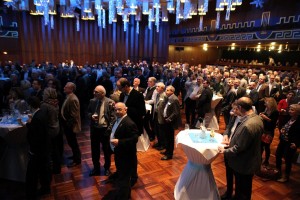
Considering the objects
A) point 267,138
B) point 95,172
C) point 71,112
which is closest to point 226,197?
point 267,138

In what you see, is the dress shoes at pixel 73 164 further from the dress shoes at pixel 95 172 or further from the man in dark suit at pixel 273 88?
the man in dark suit at pixel 273 88

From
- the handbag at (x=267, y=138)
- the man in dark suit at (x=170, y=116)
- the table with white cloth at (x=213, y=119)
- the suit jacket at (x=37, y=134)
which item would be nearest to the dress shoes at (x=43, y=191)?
the suit jacket at (x=37, y=134)

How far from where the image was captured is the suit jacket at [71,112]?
3.49 meters

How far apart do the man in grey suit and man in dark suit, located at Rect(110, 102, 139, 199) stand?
1051 millimetres

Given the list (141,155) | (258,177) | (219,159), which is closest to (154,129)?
(141,155)

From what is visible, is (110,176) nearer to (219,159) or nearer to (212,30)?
(219,159)

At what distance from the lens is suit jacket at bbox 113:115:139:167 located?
255cm

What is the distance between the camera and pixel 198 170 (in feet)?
8.74

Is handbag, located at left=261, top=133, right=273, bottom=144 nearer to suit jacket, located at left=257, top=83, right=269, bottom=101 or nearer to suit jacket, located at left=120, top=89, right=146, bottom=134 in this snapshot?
suit jacket, located at left=120, top=89, right=146, bottom=134

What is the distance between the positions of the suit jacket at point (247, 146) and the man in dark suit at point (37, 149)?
2133mm

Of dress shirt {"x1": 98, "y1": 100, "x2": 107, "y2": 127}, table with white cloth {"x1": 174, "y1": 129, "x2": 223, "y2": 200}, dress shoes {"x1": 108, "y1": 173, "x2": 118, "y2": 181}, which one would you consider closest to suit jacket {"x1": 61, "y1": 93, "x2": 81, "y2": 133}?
dress shirt {"x1": 98, "y1": 100, "x2": 107, "y2": 127}

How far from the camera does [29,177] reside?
271cm

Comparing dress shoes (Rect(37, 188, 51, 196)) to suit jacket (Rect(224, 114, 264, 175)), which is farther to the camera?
dress shoes (Rect(37, 188, 51, 196))

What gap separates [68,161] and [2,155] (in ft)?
3.33
